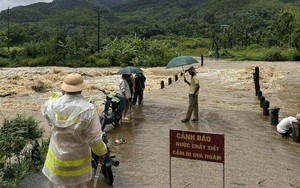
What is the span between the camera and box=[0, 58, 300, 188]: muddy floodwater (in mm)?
7113

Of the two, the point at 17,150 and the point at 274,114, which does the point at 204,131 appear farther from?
the point at 17,150

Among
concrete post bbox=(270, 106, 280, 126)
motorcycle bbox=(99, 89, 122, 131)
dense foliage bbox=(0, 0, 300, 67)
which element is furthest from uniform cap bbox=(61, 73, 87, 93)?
dense foliage bbox=(0, 0, 300, 67)

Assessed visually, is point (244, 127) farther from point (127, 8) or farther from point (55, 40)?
point (127, 8)

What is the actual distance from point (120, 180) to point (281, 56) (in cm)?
3755

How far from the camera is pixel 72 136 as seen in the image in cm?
405

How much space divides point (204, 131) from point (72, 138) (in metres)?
7.36

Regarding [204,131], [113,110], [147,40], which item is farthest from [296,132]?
[147,40]

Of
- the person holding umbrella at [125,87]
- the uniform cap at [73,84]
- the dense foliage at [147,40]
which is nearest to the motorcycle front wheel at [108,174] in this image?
the uniform cap at [73,84]

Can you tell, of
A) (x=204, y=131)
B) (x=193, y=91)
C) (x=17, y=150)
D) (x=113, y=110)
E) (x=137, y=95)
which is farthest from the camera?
(x=137, y=95)

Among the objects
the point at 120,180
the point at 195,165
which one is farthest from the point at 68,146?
the point at 195,165

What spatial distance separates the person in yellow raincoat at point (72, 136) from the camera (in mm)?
3959

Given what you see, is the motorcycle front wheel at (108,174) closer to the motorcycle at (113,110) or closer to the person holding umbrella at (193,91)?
the motorcycle at (113,110)

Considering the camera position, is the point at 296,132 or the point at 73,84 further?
the point at 296,132

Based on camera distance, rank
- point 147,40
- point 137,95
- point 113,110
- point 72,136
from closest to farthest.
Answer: point 72,136 → point 113,110 → point 137,95 → point 147,40
